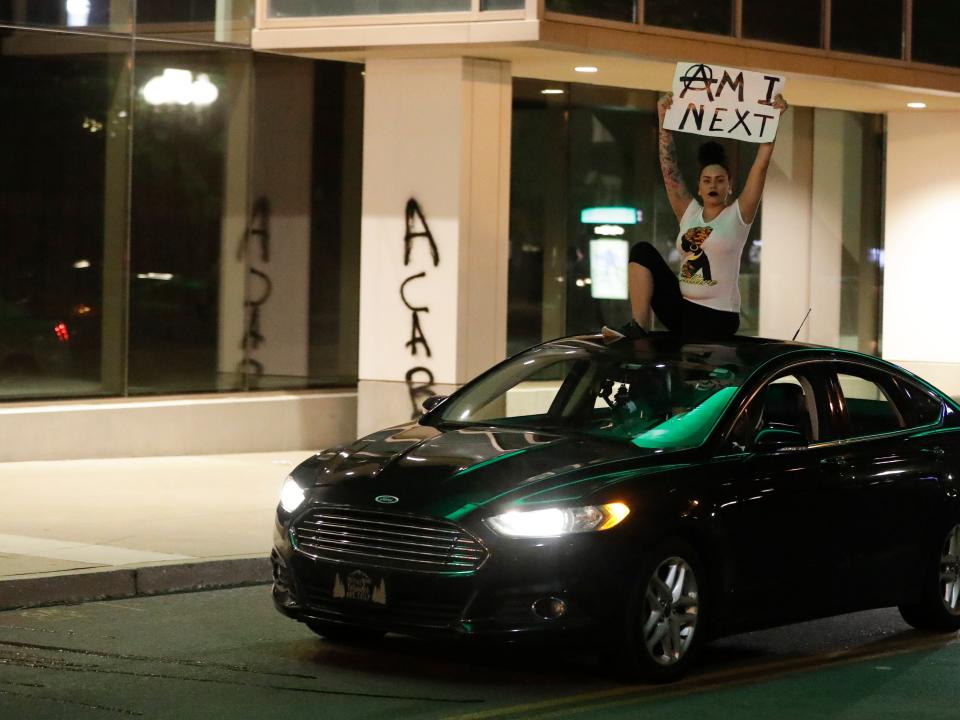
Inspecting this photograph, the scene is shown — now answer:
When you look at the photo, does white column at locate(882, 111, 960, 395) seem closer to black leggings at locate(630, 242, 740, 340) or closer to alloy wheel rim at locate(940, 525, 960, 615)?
black leggings at locate(630, 242, 740, 340)

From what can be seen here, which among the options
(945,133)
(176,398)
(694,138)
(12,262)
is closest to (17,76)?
(12,262)

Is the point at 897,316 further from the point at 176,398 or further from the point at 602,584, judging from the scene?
the point at 602,584

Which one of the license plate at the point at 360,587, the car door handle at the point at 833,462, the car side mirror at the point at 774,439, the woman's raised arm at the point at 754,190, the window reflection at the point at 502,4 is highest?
the window reflection at the point at 502,4

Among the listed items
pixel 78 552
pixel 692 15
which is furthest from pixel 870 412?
pixel 692 15

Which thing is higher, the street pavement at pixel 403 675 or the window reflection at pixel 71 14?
the window reflection at pixel 71 14

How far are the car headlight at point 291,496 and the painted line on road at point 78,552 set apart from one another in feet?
7.57

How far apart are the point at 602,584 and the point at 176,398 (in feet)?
31.8

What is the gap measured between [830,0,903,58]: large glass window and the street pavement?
1000 cm

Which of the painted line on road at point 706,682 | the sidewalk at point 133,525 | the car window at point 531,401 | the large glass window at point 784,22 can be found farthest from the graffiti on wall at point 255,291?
the painted line on road at point 706,682

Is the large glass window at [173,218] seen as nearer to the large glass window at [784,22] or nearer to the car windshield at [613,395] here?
the large glass window at [784,22]

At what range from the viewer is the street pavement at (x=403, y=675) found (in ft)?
23.2

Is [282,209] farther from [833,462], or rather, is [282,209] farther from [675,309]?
[833,462]

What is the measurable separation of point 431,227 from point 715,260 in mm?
6028

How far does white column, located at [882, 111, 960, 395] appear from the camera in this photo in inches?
837
